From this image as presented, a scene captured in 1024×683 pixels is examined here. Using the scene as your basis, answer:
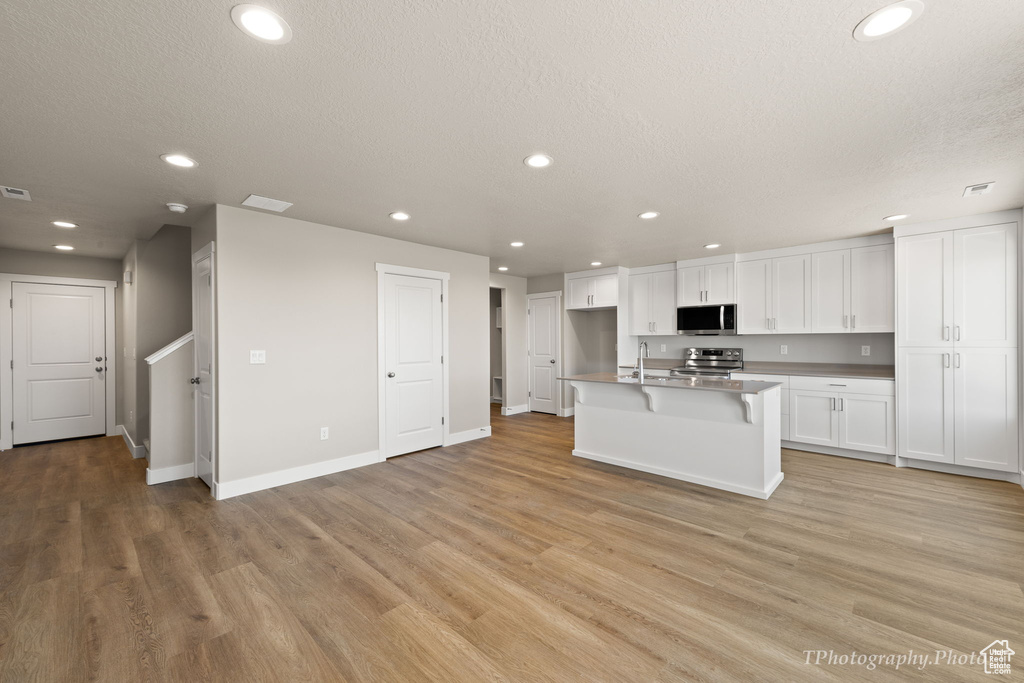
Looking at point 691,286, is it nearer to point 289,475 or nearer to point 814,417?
point 814,417

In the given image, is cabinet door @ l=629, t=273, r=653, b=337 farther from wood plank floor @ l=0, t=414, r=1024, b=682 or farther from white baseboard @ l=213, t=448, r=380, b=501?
white baseboard @ l=213, t=448, r=380, b=501

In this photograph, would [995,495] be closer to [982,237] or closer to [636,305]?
[982,237]

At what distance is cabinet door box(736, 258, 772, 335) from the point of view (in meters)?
5.47

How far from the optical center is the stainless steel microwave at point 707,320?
18.9 ft

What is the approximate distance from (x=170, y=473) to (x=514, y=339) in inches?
198

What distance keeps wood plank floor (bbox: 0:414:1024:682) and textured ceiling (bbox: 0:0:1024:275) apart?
2.45 m

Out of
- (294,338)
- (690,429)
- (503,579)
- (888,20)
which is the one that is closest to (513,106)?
(888,20)

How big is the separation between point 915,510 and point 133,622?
16.5 feet

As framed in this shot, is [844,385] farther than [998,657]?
Yes

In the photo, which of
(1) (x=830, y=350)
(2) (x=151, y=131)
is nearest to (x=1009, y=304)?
(1) (x=830, y=350)

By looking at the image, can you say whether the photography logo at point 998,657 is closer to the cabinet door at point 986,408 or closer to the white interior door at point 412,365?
the cabinet door at point 986,408

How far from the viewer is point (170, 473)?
13.6 ft

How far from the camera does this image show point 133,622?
2.04 m

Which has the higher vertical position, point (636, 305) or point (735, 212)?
point (735, 212)
